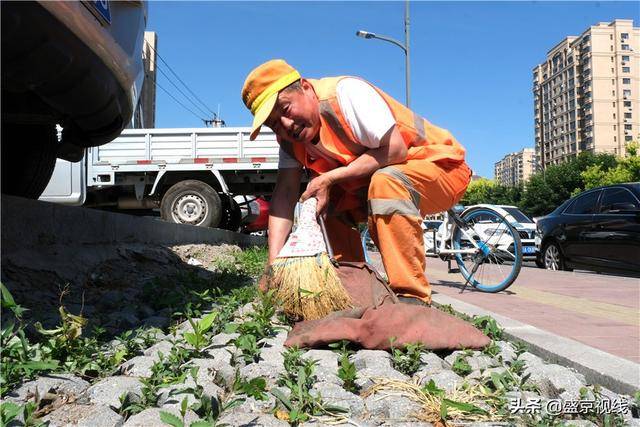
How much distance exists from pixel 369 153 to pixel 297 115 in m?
0.45

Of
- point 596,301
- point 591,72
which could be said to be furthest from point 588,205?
point 591,72

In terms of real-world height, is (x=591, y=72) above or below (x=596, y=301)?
above

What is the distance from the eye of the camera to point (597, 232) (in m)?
8.53

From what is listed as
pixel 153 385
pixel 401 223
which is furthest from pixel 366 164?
pixel 153 385

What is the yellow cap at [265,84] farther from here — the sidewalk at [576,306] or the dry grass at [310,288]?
the sidewalk at [576,306]

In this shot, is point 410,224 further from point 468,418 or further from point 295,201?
point 468,418

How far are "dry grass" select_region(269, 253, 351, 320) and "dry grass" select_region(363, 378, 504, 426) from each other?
0.66m

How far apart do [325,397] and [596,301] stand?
365 cm

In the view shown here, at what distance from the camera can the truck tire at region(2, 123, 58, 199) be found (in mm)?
3473

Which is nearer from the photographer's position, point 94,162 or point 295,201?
point 295,201

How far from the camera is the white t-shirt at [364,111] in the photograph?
111 inches

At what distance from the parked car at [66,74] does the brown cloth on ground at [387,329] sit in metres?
1.45

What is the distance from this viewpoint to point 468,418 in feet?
5.44

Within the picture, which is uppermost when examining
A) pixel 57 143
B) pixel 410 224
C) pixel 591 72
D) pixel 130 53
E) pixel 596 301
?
pixel 591 72
